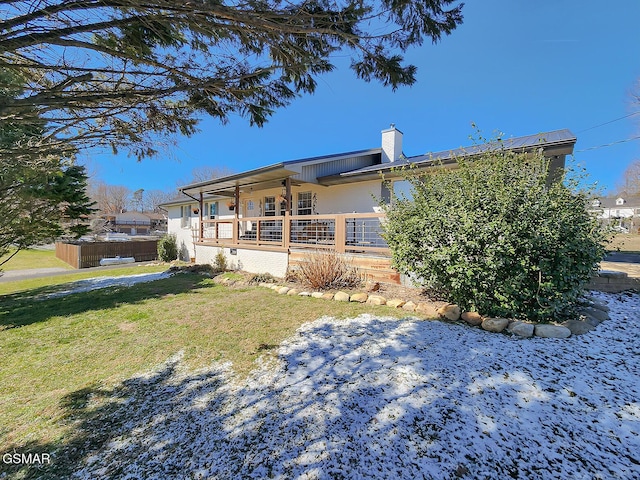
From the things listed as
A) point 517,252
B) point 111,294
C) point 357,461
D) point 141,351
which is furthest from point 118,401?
point 111,294

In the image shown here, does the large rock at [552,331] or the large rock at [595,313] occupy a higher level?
the large rock at [595,313]

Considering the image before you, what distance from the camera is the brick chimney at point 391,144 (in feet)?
38.4

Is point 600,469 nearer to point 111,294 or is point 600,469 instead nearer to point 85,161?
point 85,161

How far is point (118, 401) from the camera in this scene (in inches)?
110

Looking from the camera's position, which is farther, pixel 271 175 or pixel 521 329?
pixel 271 175

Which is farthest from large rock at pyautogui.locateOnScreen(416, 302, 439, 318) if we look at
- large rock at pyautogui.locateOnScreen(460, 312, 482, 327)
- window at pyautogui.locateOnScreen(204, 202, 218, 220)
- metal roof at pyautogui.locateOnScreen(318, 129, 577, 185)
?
window at pyautogui.locateOnScreen(204, 202, 218, 220)

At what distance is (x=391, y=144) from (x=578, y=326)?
9.70 metres

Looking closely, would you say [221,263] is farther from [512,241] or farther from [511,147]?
[511,147]

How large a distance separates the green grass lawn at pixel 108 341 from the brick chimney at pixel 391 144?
8.29 meters

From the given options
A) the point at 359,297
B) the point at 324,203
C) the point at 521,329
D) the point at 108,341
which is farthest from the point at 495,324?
the point at 324,203

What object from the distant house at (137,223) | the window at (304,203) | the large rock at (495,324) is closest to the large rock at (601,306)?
the large rock at (495,324)

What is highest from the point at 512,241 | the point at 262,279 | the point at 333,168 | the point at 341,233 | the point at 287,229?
the point at 333,168

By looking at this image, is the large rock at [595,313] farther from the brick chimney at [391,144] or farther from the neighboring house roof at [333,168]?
the brick chimney at [391,144]

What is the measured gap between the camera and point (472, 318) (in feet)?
13.4
